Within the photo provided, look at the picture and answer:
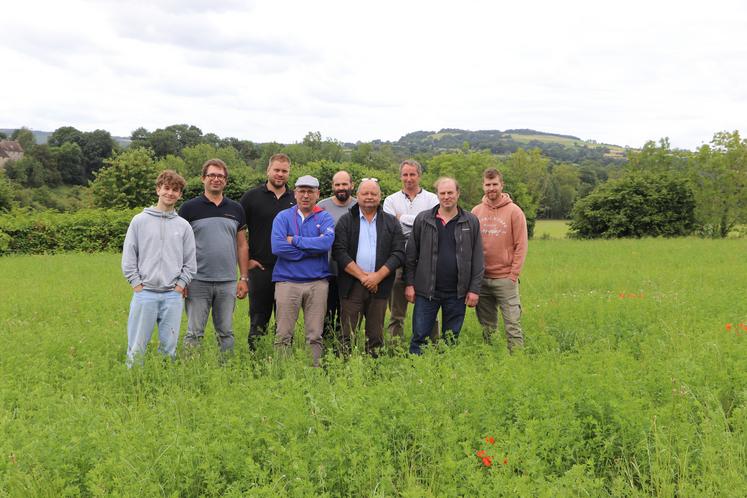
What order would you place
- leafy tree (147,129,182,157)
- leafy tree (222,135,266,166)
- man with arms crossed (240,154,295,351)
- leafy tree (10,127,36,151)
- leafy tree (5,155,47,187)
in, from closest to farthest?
man with arms crossed (240,154,295,351)
leafy tree (5,155,47,187)
leafy tree (147,129,182,157)
leafy tree (222,135,266,166)
leafy tree (10,127,36,151)

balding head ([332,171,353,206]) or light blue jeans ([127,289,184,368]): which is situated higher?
balding head ([332,171,353,206])

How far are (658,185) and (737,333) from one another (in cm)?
4005

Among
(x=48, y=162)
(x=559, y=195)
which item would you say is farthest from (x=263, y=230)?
(x=48, y=162)

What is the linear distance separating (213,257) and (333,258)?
1393 millimetres

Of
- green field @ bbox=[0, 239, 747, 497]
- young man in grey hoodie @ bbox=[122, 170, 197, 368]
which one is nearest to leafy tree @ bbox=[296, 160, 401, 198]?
young man in grey hoodie @ bbox=[122, 170, 197, 368]

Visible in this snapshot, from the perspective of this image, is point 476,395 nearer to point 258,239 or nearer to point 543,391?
point 543,391

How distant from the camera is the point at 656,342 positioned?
6.27 metres

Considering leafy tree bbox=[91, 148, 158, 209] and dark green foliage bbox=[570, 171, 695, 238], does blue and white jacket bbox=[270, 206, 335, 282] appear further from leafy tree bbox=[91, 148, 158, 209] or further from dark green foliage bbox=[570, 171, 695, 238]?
leafy tree bbox=[91, 148, 158, 209]

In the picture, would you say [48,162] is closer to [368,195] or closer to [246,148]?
[246,148]

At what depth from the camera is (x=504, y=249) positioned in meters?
6.72

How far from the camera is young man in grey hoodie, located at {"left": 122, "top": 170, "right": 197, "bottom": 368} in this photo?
5941 mm

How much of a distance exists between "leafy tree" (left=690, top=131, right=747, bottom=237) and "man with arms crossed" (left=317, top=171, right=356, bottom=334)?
44.5 metres

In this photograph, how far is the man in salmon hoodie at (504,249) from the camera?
264 inches

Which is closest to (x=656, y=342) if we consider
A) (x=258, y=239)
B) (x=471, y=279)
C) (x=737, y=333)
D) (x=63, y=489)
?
(x=737, y=333)
